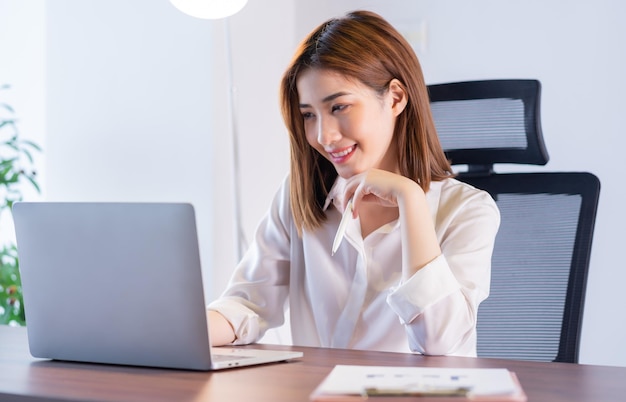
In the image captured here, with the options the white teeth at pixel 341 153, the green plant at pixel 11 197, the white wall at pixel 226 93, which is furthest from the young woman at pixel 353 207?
the green plant at pixel 11 197

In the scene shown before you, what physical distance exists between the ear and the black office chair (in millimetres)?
198

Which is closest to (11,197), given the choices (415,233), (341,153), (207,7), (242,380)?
(207,7)

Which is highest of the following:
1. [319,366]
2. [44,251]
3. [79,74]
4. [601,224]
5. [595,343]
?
[79,74]

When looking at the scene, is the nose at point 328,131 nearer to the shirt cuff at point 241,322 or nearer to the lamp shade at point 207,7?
the shirt cuff at point 241,322

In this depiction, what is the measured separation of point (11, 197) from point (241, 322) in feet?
5.76

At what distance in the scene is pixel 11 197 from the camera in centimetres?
284

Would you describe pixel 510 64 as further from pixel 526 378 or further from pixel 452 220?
pixel 526 378

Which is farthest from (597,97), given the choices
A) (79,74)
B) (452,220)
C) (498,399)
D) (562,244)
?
(498,399)

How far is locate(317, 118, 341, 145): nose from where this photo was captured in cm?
145

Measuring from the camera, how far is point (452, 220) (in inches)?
56.6


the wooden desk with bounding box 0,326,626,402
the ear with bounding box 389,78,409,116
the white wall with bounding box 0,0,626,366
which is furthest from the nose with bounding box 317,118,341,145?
the white wall with bounding box 0,0,626,366

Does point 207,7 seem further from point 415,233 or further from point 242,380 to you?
point 242,380

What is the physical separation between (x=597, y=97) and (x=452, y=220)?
1441 millimetres

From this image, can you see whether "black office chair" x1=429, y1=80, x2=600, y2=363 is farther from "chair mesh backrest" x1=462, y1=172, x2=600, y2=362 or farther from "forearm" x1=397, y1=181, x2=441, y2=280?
"forearm" x1=397, y1=181, x2=441, y2=280
